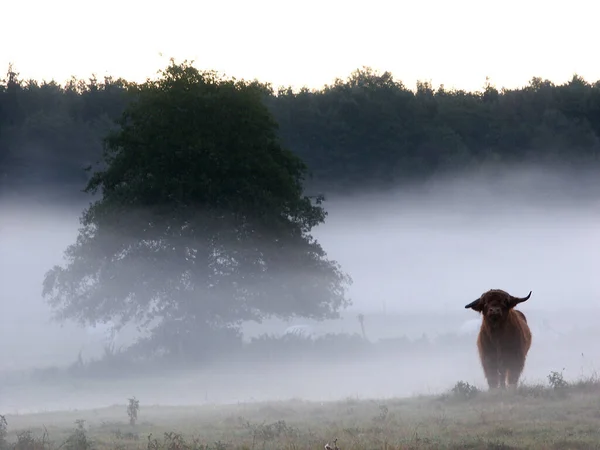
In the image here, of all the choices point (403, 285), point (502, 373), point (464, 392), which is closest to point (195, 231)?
point (502, 373)

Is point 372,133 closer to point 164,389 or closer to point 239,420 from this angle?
point 164,389

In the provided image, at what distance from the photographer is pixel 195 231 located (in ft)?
131

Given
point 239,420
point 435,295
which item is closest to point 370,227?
point 435,295

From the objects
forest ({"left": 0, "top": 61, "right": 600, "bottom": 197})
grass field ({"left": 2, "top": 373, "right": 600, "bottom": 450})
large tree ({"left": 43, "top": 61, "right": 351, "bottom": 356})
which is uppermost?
forest ({"left": 0, "top": 61, "right": 600, "bottom": 197})

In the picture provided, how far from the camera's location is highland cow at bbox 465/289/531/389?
21656mm

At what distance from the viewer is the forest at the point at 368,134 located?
183 feet

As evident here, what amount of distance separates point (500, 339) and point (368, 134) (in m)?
34.3

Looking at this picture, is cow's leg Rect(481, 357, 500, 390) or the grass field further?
cow's leg Rect(481, 357, 500, 390)

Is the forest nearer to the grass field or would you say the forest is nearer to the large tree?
the large tree

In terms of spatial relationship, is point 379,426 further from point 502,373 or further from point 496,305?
point 502,373

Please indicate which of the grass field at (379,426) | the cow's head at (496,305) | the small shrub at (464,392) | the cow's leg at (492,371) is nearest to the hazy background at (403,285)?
the cow's leg at (492,371)

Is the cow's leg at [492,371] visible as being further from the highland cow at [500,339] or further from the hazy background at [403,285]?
the hazy background at [403,285]

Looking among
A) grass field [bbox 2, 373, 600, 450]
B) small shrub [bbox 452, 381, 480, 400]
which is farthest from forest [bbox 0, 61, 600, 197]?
small shrub [bbox 452, 381, 480, 400]

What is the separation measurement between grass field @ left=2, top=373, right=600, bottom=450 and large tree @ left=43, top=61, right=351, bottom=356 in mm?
15810
